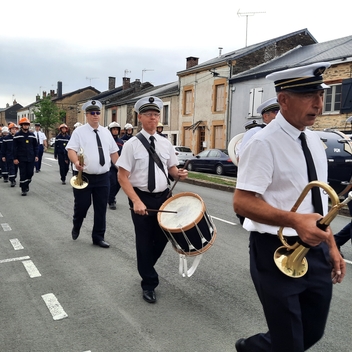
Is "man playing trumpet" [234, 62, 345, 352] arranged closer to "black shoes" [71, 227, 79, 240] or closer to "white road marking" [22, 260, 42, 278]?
"white road marking" [22, 260, 42, 278]

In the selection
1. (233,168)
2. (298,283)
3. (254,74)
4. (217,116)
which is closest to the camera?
(298,283)

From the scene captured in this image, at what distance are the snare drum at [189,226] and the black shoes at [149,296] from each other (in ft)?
2.40

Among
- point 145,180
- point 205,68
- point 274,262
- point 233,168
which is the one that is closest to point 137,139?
point 145,180

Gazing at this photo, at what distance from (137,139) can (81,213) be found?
2399mm

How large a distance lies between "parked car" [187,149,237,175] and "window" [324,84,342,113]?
5.62 metres

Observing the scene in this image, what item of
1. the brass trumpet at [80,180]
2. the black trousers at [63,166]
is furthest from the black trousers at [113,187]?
the black trousers at [63,166]

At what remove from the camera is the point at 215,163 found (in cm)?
2008

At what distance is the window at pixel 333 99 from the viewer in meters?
19.1

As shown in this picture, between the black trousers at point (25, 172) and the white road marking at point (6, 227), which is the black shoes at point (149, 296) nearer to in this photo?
the white road marking at point (6, 227)

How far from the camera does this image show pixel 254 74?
77.8ft

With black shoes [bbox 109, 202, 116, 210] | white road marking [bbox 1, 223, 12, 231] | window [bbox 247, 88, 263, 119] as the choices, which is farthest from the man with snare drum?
window [bbox 247, 88, 263, 119]

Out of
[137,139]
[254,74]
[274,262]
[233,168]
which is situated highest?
[254,74]

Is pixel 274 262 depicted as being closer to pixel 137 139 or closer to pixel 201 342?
pixel 201 342

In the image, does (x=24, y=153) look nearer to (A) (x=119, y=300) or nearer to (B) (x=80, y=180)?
(B) (x=80, y=180)
